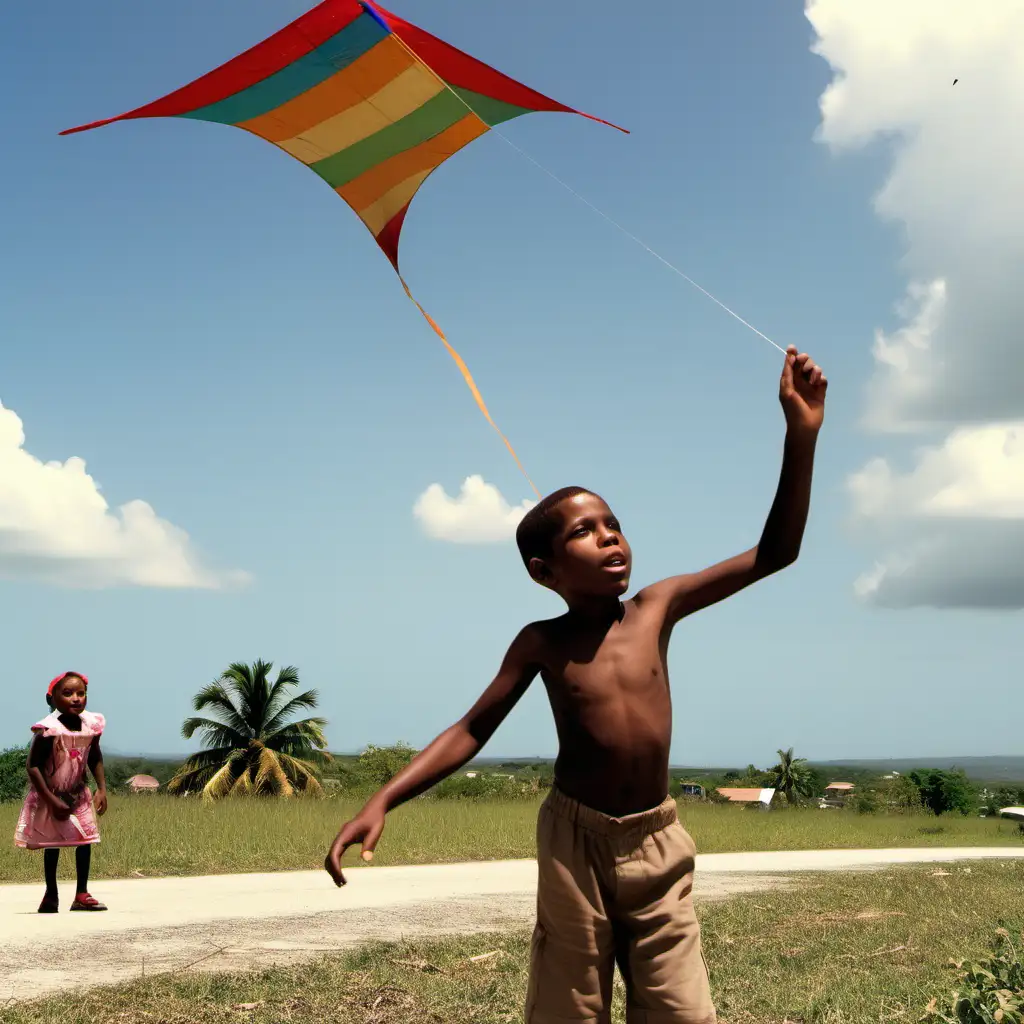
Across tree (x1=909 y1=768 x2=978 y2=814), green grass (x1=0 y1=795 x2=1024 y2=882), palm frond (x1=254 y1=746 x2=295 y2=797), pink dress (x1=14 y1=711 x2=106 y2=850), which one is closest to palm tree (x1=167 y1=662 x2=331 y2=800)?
palm frond (x1=254 y1=746 x2=295 y2=797)

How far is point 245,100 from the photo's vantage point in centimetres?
454

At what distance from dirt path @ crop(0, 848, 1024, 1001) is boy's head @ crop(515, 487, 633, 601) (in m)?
3.56

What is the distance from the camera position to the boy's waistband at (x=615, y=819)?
10.2ft

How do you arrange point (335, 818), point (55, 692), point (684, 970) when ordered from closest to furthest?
1. point (684, 970)
2. point (55, 692)
3. point (335, 818)

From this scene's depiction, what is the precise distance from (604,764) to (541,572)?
0.57m

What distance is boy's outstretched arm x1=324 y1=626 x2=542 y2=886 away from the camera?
124 inches

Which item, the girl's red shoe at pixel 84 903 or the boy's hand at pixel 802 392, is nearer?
the boy's hand at pixel 802 392

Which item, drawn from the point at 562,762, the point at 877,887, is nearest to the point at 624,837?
the point at 562,762

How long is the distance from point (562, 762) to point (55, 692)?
19.8 ft

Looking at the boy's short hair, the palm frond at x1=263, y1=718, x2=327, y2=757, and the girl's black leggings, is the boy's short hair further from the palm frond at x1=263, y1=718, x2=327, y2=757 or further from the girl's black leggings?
the palm frond at x1=263, y1=718, x2=327, y2=757

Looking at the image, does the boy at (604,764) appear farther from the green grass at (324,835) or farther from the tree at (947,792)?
the tree at (947,792)

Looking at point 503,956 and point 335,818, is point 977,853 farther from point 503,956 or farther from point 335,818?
point 503,956

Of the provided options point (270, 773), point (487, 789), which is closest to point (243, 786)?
point (270, 773)

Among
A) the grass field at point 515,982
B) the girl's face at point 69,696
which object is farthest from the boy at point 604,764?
the girl's face at point 69,696
